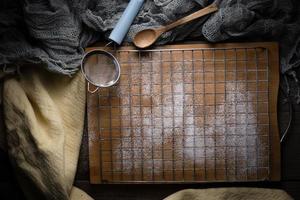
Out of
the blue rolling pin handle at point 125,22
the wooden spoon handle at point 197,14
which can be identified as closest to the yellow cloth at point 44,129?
the blue rolling pin handle at point 125,22

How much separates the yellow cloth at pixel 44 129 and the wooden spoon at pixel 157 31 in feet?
0.62

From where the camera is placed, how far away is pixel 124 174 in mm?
1122

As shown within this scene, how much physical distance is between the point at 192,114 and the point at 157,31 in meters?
0.24

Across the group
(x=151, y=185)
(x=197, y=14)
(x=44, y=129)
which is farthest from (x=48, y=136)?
(x=197, y=14)

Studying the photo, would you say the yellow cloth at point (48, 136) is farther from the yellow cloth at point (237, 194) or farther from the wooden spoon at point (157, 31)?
the wooden spoon at point (157, 31)

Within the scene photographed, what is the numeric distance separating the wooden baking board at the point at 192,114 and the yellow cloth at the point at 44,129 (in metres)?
0.07

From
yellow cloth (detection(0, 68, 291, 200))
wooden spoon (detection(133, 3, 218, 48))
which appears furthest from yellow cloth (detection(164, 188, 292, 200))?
wooden spoon (detection(133, 3, 218, 48))

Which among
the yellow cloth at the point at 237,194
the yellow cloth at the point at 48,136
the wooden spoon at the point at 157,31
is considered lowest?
the yellow cloth at the point at 237,194

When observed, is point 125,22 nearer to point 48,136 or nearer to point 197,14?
point 197,14

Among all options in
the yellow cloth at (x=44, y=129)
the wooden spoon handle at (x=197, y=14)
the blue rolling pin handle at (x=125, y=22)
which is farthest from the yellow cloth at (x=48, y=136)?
the wooden spoon handle at (x=197, y=14)

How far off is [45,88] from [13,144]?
17cm

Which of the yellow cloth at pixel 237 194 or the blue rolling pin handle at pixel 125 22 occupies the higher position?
the blue rolling pin handle at pixel 125 22

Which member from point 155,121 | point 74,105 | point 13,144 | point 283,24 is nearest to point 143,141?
point 155,121

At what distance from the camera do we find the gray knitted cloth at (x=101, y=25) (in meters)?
1.06
